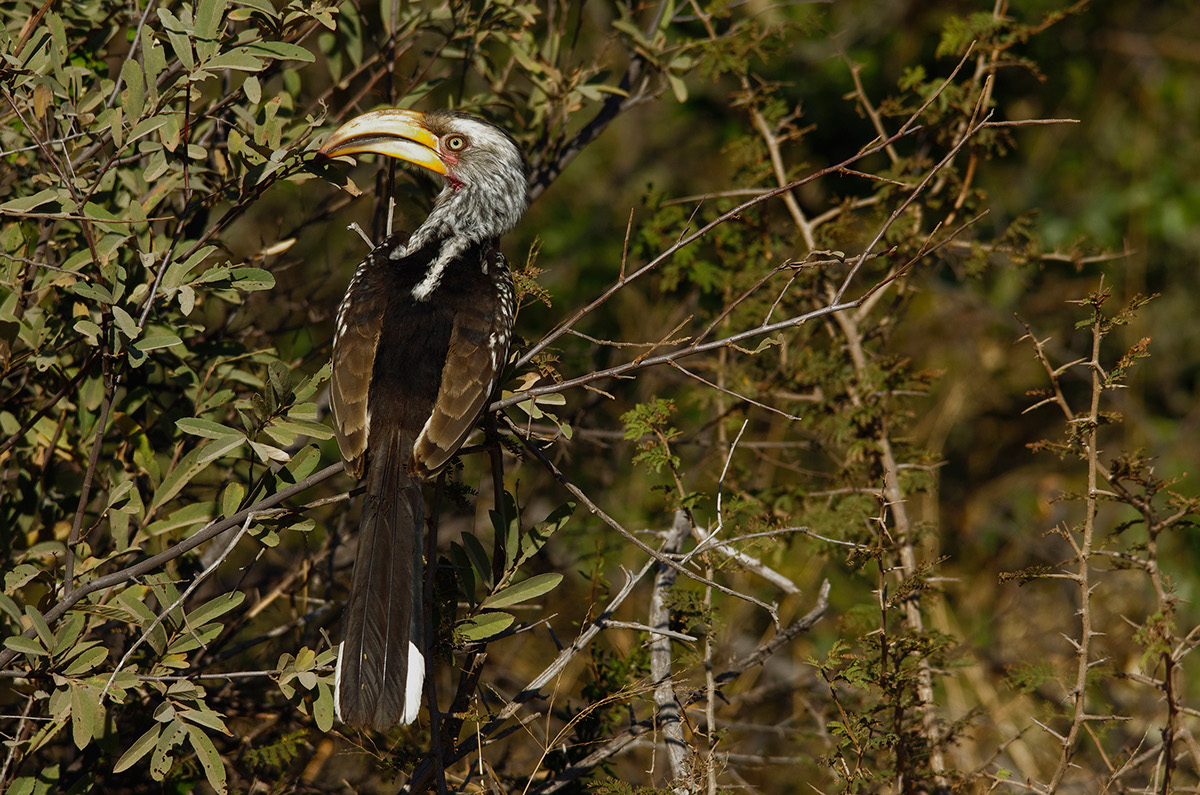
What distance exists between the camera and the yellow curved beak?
11.0 ft

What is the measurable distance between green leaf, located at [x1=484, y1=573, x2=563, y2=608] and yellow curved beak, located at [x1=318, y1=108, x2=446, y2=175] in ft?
4.62

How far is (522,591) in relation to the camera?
118 inches

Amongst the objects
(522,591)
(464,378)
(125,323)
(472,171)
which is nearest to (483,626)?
(522,591)

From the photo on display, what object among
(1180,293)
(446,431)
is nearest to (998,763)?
(446,431)

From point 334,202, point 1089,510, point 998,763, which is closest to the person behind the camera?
point 1089,510

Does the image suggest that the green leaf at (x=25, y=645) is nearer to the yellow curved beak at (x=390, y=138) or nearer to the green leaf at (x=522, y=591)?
the green leaf at (x=522, y=591)

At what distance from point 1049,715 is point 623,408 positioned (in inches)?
109

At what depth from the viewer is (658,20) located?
4.46 metres

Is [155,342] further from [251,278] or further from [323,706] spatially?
[323,706]

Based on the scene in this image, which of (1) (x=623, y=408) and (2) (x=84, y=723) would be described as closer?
(2) (x=84, y=723)

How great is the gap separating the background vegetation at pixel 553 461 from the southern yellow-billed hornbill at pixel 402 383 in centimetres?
14

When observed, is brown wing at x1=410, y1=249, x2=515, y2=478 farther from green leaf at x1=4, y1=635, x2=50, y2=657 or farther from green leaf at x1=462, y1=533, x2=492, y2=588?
green leaf at x1=4, y1=635, x2=50, y2=657

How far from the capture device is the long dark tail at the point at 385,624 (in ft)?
8.87

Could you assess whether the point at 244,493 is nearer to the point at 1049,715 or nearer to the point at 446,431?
the point at 446,431
